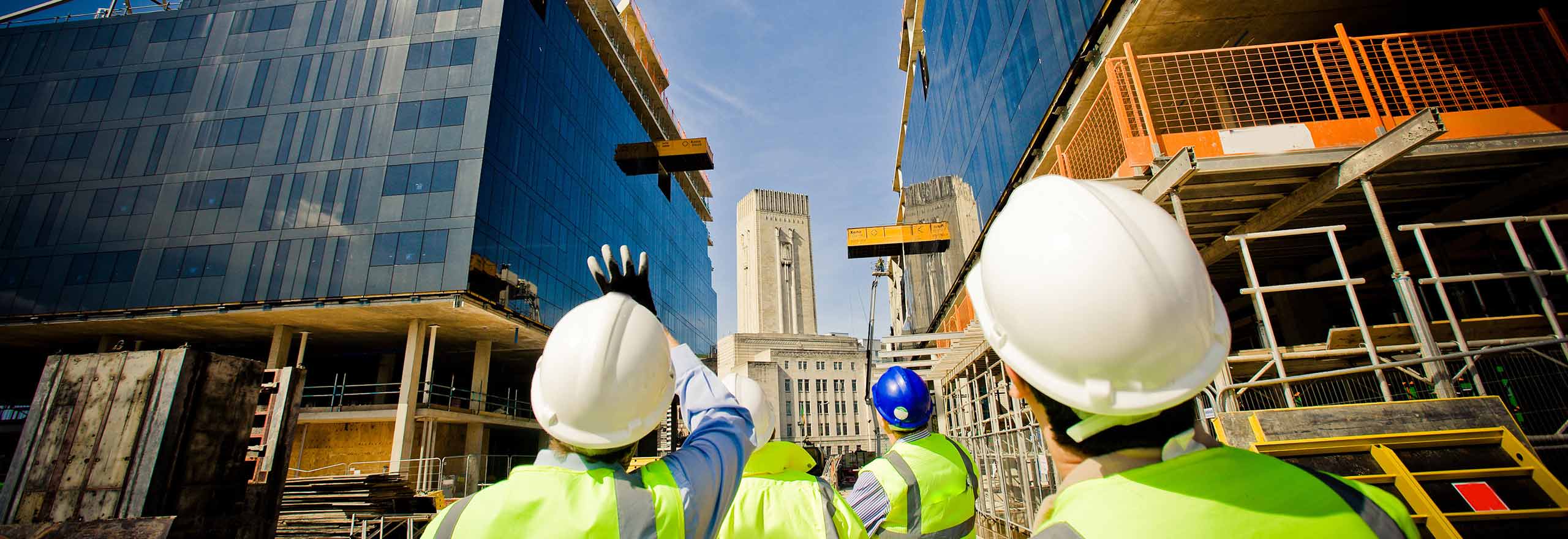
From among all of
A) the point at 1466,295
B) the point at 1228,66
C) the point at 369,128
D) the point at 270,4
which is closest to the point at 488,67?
the point at 369,128

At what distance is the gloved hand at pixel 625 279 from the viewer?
78.8 inches

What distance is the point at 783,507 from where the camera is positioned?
2.87 meters

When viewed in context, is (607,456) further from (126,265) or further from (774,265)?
(774,265)

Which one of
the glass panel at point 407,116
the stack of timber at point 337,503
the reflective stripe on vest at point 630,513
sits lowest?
the stack of timber at point 337,503

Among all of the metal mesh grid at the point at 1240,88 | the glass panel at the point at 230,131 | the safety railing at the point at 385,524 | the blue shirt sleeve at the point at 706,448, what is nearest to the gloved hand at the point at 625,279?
the blue shirt sleeve at the point at 706,448

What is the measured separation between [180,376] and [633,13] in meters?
43.9

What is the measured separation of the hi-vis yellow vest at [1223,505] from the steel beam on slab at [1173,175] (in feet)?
18.2

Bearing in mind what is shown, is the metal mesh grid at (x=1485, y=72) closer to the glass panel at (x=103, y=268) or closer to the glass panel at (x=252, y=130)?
the glass panel at (x=252, y=130)

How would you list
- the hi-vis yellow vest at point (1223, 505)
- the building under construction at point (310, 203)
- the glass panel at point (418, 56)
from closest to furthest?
the hi-vis yellow vest at point (1223, 505) → the building under construction at point (310, 203) → the glass panel at point (418, 56)

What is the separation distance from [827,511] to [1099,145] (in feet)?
28.5

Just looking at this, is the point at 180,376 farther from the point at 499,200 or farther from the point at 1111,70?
the point at 499,200

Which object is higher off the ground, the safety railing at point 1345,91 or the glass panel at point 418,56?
the glass panel at point 418,56

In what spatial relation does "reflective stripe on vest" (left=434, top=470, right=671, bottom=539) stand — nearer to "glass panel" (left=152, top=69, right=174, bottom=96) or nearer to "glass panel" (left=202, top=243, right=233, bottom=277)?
"glass panel" (left=202, top=243, right=233, bottom=277)

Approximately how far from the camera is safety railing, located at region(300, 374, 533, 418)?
21047 millimetres
